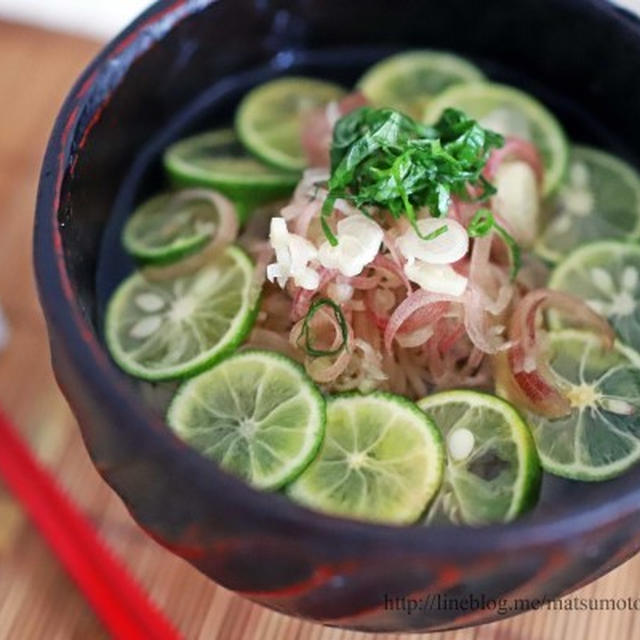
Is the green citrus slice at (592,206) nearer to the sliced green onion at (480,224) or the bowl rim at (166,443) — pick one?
the sliced green onion at (480,224)

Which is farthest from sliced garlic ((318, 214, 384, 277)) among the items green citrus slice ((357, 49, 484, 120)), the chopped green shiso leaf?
green citrus slice ((357, 49, 484, 120))

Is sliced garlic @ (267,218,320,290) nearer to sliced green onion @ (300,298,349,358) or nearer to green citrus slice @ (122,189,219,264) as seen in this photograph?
sliced green onion @ (300,298,349,358)

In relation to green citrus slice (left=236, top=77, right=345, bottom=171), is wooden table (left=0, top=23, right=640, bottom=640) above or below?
below

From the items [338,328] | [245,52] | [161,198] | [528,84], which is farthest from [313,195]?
[528,84]

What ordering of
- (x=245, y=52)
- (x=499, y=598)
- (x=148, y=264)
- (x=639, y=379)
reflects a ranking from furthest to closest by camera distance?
(x=245, y=52), (x=148, y=264), (x=639, y=379), (x=499, y=598)

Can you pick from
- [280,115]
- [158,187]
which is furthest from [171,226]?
[280,115]

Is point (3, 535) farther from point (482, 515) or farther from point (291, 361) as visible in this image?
point (482, 515)

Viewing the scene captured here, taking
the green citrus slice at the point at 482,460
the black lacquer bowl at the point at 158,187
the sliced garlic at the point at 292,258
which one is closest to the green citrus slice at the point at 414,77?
the black lacquer bowl at the point at 158,187
